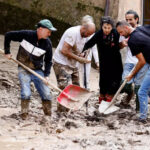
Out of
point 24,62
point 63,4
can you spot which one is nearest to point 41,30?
point 24,62

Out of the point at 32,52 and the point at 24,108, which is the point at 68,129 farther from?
the point at 32,52

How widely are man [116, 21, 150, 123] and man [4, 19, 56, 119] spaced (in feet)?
3.74

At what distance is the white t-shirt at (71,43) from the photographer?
7621 millimetres

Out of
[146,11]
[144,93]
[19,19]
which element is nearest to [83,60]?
[144,93]

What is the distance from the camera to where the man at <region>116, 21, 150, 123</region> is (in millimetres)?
6797

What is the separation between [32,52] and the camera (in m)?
7.23

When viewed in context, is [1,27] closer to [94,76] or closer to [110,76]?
[94,76]

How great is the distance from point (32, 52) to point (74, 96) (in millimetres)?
1127

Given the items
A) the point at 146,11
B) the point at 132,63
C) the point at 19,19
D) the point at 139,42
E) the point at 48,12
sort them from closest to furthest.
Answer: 1. the point at 139,42
2. the point at 132,63
3. the point at 146,11
4. the point at 48,12
5. the point at 19,19

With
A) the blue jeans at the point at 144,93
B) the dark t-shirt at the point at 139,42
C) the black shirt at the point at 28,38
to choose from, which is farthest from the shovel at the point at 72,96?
the dark t-shirt at the point at 139,42

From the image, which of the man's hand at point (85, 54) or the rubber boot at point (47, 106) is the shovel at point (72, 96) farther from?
the man's hand at point (85, 54)

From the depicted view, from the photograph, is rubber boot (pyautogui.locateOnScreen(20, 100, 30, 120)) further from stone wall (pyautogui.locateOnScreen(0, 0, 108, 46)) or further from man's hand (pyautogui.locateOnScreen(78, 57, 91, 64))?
stone wall (pyautogui.locateOnScreen(0, 0, 108, 46))

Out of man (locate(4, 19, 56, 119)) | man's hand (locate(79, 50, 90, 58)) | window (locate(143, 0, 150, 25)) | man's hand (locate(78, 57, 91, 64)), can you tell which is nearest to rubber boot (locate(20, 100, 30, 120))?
man (locate(4, 19, 56, 119))

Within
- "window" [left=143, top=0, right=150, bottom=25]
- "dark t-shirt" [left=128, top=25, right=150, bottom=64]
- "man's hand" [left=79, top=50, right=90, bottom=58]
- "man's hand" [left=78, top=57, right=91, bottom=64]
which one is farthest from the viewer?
"window" [left=143, top=0, right=150, bottom=25]
